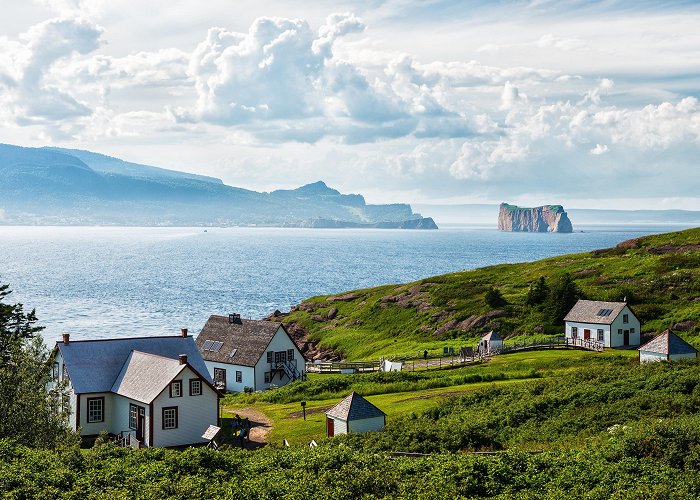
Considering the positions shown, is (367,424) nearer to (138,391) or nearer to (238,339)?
(138,391)

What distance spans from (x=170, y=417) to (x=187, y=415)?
1.10m

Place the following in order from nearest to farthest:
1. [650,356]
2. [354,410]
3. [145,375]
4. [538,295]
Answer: [354,410], [145,375], [650,356], [538,295]

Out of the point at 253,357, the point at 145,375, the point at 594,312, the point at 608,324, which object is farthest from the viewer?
the point at 594,312

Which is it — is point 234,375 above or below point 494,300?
below

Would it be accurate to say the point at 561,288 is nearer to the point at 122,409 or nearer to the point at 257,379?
the point at 257,379

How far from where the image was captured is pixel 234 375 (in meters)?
71.2

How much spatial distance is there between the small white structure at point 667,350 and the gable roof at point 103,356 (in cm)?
3382

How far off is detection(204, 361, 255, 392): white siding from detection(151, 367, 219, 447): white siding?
2016 centimetres

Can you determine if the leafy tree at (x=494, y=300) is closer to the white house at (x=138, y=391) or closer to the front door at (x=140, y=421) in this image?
the white house at (x=138, y=391)

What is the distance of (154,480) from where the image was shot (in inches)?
1089

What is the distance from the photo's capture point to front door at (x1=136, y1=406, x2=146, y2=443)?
156 ft

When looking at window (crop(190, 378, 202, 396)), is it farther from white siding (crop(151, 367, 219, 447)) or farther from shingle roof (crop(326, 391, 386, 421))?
shingle roof (crop(326, 391, 386, 421))

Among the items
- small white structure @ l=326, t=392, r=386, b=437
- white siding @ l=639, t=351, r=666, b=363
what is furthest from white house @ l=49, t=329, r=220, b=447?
white siding @ l=639, t=351, r=666, b=363

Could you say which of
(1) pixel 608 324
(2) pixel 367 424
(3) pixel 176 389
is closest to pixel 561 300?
(1) pixel 608 324
